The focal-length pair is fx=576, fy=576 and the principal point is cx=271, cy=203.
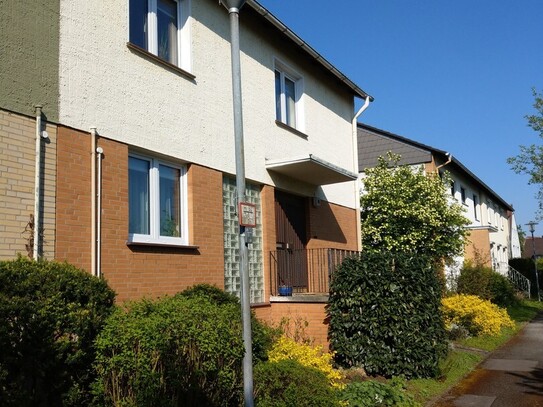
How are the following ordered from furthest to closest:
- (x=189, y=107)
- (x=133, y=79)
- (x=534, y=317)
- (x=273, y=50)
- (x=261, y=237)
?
1. (x=534, y=317)
2. (x=273, y=50)
3. (x=261, y=237)
4. (x=189, y=107)
5. (x=133, y=79)

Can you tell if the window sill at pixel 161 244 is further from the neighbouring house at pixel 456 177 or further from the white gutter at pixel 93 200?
the neighbouring house at pixel 456 177

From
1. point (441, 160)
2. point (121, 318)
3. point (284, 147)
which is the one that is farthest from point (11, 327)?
point (441, 160)

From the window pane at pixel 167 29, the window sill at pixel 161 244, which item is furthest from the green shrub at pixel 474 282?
the window pane at pixel 167 29

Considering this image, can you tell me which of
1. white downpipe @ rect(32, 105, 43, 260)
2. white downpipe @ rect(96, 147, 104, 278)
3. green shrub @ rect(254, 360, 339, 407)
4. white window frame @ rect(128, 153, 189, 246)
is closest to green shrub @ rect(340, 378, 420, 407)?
green shrub @ rect(254, 360, 339, 407)

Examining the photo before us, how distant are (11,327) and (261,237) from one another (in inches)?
270

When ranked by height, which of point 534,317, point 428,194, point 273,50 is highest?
point 273,50

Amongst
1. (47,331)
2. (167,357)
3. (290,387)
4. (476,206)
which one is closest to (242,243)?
(167,357)

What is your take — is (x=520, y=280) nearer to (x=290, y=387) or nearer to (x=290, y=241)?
(x=290, y=241)

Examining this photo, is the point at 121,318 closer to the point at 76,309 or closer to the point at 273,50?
the point at 76,309

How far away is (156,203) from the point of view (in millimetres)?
8469

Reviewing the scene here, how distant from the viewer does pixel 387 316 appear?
367 inches

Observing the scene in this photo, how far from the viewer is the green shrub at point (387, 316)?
30.3ft

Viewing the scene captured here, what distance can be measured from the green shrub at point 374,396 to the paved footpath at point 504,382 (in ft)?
3.37

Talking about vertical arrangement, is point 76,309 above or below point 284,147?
below
